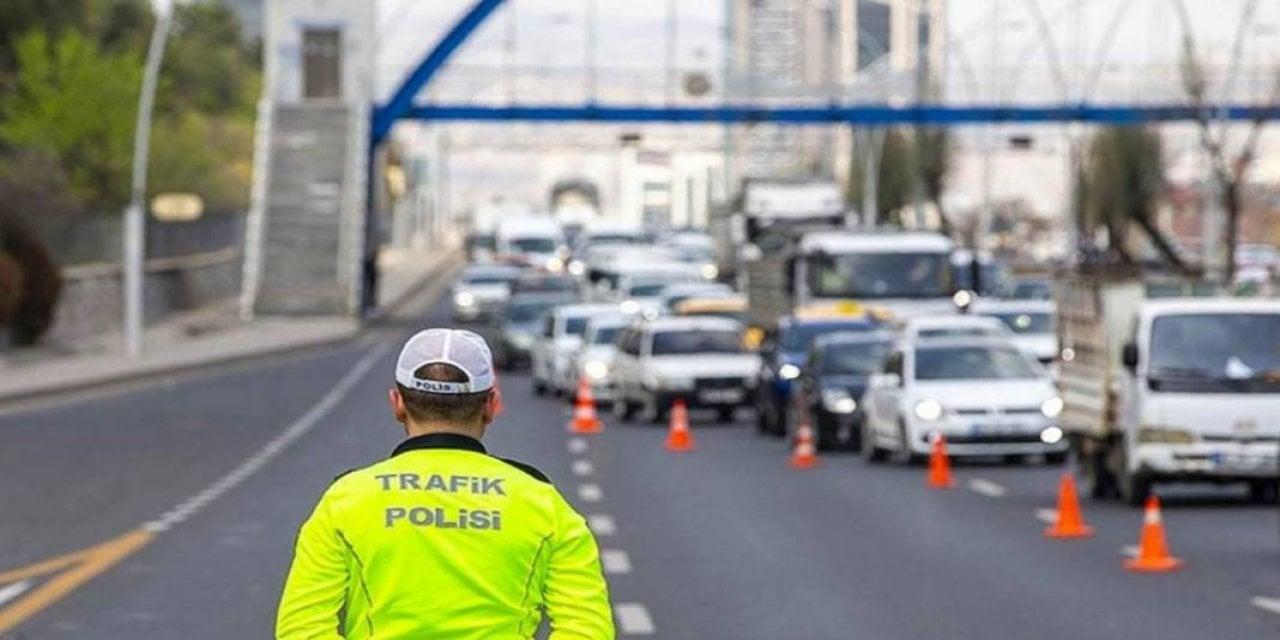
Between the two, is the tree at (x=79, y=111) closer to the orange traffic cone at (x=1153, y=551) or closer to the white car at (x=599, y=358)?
the white car at (x=599, y=358)

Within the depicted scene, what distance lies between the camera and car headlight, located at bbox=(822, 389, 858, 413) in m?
36.4

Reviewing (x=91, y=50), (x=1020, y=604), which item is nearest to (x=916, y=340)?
(x=1020, y=604)

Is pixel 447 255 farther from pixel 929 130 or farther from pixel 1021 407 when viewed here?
pixel 1021 407

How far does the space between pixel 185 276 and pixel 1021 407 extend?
56.5m

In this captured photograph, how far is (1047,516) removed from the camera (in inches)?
993

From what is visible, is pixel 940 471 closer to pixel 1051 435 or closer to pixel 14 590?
pixel 1051 435

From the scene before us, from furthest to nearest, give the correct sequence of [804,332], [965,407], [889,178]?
1. [889,178]
2. [804,332]
3. [965,407]

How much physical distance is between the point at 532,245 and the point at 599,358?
6581cm

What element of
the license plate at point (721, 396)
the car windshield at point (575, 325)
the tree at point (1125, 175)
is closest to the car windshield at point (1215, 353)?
the license plate at point (721, 396)

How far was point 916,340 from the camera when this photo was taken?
3538 cm

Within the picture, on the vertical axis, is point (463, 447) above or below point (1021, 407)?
above

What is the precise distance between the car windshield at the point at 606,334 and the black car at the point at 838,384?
10886mm

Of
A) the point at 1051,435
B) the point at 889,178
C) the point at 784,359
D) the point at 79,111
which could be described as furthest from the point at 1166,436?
the point at 889,178

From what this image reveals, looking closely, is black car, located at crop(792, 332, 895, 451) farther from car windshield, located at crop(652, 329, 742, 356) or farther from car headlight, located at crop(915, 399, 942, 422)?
car windshield, located at crop(652, 329, 742, 356)
